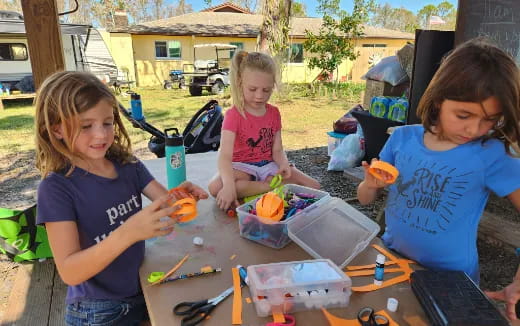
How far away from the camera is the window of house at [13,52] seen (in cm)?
1260

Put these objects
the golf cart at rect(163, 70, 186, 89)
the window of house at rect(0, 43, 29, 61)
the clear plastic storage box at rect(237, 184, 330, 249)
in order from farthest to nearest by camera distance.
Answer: the golf cart at rect(163, 70, 186, 89), the window of house at rect(0, 43, 29, 61), the clear plastic storage box at rect(237, 184, 330, 249)

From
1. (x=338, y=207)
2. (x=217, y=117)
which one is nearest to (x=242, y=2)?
(x=217, y=117)

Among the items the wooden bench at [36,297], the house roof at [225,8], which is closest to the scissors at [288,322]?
the wooden bench at [36,297]

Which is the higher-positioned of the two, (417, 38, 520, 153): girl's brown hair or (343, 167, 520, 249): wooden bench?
(417, 38, 520, 153): girl's brown hair

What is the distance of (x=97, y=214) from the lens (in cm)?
135

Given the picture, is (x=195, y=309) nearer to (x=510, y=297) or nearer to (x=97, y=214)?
(x=97, y=214)

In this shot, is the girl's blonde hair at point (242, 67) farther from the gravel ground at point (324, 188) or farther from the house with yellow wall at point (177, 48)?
the house with yellow wall at point (177, 48)

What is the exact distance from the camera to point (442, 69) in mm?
1316

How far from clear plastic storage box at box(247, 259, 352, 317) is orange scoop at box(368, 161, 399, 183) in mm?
394

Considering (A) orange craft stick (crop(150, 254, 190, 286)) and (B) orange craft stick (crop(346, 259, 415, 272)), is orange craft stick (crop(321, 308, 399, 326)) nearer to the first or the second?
(B) orange craft stick (crop(346, 259, 415, 272))

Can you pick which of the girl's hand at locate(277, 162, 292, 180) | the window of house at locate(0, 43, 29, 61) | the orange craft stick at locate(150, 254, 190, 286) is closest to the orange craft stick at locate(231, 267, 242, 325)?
the orange craft stick at locate(150, 254, 190, 286)

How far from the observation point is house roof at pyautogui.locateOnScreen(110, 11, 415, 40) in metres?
19.2

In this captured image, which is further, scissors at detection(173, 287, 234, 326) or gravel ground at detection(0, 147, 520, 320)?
gravel ground at detection(0, 147, 520, 320)

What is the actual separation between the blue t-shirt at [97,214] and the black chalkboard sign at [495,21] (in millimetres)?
3342
